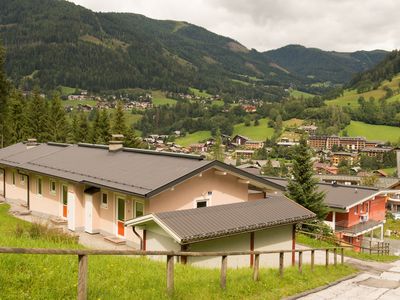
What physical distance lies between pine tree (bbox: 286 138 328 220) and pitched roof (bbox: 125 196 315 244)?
11879mm

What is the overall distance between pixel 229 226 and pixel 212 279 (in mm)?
5453

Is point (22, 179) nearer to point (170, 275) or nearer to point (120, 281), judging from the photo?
point (120, 281)

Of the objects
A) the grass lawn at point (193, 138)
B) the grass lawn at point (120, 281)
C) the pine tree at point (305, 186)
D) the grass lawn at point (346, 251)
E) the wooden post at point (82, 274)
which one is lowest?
the grass lawn at point (193, 138)

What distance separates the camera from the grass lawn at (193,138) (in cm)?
18000

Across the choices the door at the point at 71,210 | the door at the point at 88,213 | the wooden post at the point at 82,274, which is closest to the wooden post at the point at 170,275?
the wooden post at the point at 82,274

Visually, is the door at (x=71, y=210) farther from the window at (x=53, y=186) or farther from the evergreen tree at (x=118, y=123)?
the evergreen tree at (x=118, y=123)

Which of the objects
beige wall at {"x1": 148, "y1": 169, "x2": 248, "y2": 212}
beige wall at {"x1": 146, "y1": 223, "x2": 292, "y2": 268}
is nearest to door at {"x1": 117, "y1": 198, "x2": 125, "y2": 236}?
beige wall at {"x1": 148, "y1": 169, "x2": 248, "y2": 212}

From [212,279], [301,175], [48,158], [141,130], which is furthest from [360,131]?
[212,279]

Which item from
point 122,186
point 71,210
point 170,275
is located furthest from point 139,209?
point 170,275

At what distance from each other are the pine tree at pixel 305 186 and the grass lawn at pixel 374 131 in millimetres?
134932

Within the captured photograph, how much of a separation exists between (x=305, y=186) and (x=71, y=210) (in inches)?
659

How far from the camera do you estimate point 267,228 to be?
16.8m

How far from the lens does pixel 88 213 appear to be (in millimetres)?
21875

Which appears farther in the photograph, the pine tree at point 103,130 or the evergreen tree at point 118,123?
the pine tree at point 103,130
